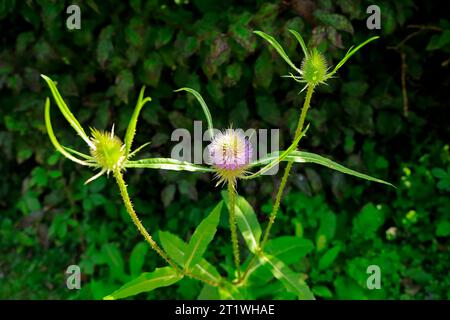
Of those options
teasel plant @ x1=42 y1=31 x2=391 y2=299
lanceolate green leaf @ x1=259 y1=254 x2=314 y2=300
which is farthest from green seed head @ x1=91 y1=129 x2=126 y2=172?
lanceolate green leaf @ x1=259 y1=254 x2=314 y2=300

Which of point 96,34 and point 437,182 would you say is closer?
point 96,34

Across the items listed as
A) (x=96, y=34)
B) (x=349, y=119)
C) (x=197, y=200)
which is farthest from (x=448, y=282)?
(x=96, y=34)

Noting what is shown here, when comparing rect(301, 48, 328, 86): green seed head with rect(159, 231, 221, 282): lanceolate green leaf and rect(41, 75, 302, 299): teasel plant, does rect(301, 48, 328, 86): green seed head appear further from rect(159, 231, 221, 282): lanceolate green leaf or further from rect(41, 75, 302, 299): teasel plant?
rect(159, 231, 221, 282): lanceolate green leaf

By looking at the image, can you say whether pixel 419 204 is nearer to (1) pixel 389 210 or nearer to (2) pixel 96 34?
(1) pixel 389 210

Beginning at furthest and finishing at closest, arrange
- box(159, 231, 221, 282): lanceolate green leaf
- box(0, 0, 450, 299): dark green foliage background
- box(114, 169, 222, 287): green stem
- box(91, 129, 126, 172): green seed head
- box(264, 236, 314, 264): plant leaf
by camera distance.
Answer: box(0, 0, 450, 299): dark green foliage background → box(264, 236, 314, 264): plant leaf → box(159, 231, 221, 282): lanceolate green leaf → box(114, 169, 222, 287): green stem → box(91, 129, 126, 172): green seed head

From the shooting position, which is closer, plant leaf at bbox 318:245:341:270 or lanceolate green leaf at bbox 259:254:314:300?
lanceolate green leaf at bbox 259:254:314:300

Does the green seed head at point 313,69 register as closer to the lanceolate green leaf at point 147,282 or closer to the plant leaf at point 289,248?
the lanceolate green leaf at point 147,282

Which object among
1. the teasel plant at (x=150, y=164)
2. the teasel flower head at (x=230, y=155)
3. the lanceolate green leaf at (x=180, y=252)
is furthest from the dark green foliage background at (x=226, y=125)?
the teasel flower head at (x=230, y=155)
